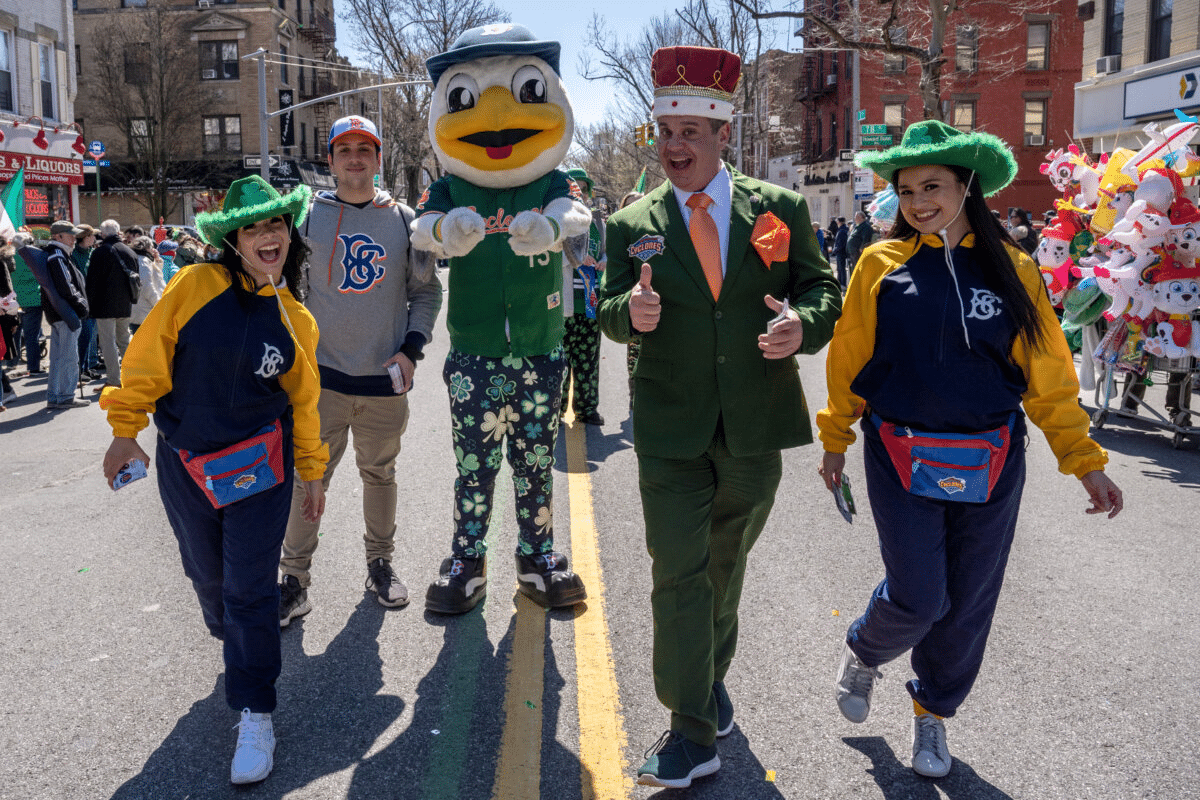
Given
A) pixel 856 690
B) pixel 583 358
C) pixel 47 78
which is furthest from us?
pixel 47 78

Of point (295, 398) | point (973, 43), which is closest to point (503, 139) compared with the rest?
point (295, 398)

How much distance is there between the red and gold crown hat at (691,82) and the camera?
325 centimetres

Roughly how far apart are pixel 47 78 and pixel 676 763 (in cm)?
2830

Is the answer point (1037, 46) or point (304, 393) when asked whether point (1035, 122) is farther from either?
point (304, 393)

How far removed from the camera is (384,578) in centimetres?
Answer: 469

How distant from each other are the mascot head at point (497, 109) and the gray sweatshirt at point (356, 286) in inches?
16.7

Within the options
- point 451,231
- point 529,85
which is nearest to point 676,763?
point 451,231

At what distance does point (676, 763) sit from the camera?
308 cm

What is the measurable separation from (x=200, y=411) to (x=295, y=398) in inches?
13.5

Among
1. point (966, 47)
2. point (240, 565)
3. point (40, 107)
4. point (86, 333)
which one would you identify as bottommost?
point (240, 565)

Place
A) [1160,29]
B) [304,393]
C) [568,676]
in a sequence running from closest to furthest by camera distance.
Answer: [304,393] → [568,676] → [1160,29]

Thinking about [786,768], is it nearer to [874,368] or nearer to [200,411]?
[874,368]

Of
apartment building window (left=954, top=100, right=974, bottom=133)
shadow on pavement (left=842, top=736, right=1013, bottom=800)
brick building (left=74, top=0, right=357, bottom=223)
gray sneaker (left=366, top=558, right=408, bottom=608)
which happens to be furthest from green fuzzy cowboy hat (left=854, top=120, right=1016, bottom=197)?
brick building (left=74, top=0, right=357, bottom=223)

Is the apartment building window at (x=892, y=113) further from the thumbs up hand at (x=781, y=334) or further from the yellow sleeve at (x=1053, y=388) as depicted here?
the thumbs up hand at (x=781, y=334)
